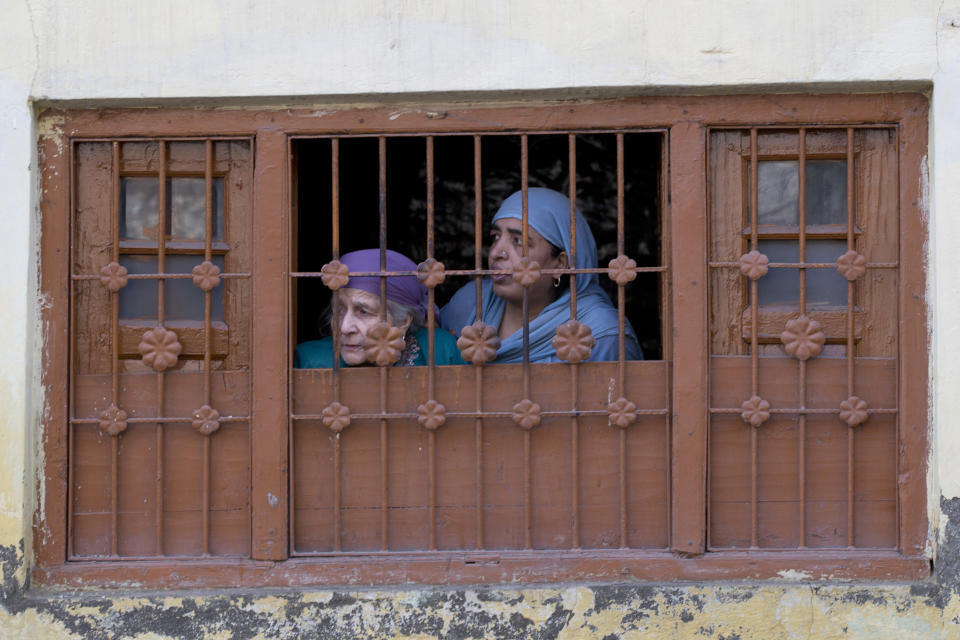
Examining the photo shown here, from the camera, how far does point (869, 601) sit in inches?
117

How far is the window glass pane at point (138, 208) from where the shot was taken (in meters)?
3.14

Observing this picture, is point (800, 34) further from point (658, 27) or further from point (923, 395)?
point (923, 395)

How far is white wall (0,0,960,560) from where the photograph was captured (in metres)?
2.93

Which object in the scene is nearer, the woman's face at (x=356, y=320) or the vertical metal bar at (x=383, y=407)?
the vertical metal bar at (x=383, y=407)

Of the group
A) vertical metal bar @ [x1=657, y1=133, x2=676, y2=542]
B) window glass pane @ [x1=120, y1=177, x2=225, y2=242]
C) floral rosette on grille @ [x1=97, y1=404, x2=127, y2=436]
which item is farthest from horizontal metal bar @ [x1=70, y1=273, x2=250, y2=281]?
vertical metal bar @ [x1=657, y1=133, x2=676, y2=542]

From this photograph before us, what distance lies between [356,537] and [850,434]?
4.74 ft

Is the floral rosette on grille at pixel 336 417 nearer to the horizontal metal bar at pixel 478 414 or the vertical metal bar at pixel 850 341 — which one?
the horizontal metal bar at pixel 478 414

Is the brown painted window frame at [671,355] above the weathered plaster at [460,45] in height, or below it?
below

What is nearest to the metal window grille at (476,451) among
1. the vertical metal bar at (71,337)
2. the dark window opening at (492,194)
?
the vertical metal bar at (71,337)

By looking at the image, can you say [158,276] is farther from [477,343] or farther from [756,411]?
[756,411]

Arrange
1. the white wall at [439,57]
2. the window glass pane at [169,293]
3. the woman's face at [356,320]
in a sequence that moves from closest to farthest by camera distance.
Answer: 1. the white wall at [439,57]
2. the window glass pane at [169,293]
3. the woman's face at [356,320]

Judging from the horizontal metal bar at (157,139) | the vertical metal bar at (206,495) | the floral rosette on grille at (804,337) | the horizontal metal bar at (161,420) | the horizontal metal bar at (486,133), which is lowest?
the vertical metal bar at (206,495)

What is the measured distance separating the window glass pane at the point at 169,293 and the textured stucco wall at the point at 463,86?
26 centimetres

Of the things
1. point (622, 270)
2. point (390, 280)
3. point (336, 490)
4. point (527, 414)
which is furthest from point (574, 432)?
point (390, 280)
